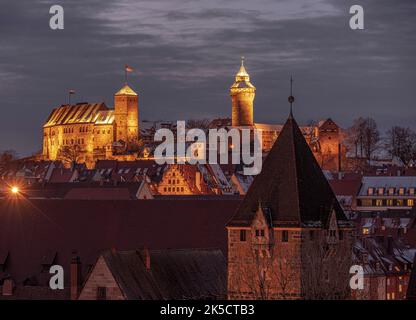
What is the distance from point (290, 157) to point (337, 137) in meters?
150

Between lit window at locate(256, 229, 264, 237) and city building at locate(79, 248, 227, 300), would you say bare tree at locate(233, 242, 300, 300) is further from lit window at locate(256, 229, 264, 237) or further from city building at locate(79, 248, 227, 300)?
city building at locate(79, 248, 227, 300)

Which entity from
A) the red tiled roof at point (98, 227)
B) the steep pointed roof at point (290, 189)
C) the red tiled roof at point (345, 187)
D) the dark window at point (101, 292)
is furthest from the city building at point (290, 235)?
the red tiled roof at point (345, 187)

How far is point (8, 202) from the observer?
62.5 m

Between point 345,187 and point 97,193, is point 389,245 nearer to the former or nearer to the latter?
point 97,193

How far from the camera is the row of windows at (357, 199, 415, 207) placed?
126812 millimetres

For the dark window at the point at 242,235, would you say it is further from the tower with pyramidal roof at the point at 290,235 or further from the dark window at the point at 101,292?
the dark window at the point at 101,292

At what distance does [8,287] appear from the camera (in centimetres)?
5681

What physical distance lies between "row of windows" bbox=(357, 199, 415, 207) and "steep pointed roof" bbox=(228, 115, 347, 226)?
84.0 metres

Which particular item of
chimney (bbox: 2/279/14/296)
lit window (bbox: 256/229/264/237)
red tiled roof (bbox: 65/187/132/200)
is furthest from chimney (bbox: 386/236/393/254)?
lit window (bbox: 256/229/264/237)

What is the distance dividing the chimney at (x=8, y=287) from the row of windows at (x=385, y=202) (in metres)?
72.6

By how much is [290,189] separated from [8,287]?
18.6 m

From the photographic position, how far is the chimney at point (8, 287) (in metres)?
56.2
